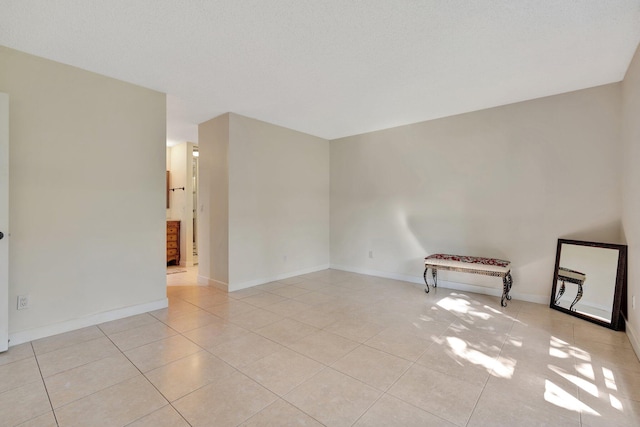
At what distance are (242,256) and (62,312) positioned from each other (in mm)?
→ 2024

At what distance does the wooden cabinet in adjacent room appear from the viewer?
19.3ft

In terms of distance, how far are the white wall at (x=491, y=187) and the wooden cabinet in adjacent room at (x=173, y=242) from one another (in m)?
3.56

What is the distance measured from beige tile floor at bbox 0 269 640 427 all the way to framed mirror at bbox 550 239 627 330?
15cm

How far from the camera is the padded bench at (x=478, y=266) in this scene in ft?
11.2

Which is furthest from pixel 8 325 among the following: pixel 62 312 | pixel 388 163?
pixel 388 163

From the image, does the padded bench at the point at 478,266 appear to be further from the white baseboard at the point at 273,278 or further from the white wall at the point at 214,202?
the white wall at the point at 214,202

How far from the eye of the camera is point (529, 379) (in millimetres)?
1982

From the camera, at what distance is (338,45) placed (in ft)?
7.83

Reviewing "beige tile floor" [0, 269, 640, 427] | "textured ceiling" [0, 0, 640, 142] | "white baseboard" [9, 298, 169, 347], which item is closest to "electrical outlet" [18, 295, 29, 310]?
"white baseboard" [9, 298, 169, 347]

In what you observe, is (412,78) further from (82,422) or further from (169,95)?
(82,422)

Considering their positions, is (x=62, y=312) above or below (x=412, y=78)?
below

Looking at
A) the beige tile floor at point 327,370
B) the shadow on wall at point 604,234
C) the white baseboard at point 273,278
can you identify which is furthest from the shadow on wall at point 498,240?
the white baseboard at point 273,278

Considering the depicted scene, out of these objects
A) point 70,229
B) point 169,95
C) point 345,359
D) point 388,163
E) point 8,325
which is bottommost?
point 345,359

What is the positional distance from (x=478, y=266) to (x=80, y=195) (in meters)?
4.42
